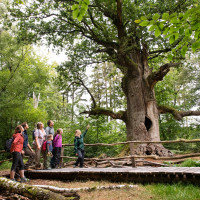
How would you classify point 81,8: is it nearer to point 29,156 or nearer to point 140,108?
point 29,156

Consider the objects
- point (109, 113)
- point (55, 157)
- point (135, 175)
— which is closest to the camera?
point (135, 175)

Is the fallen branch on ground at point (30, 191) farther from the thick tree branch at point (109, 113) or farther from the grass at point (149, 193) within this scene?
the thick tree branch at point (109, 113)

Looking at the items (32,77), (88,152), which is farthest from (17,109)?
(88,152)

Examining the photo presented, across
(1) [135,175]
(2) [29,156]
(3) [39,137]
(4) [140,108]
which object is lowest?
(1) [135,175]

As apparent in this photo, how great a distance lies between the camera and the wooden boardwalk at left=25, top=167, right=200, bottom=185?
5.14 meters

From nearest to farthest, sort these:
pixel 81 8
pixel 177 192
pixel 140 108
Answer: pixel 81 8, pixel 177 192, pixel 140 108

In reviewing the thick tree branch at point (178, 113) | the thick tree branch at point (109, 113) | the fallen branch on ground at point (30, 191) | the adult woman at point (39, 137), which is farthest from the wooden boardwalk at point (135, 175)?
the thick tree branch at point (178, 113)

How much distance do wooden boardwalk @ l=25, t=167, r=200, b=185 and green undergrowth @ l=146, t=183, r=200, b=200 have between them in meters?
0.26

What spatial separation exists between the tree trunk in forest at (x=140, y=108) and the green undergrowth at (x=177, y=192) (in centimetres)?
645

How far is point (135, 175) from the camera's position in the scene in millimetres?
5992

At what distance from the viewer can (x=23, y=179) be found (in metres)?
6.70

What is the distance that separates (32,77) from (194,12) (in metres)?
14.3

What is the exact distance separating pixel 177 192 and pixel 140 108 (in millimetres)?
7777

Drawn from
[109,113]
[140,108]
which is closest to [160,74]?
[140,108]
